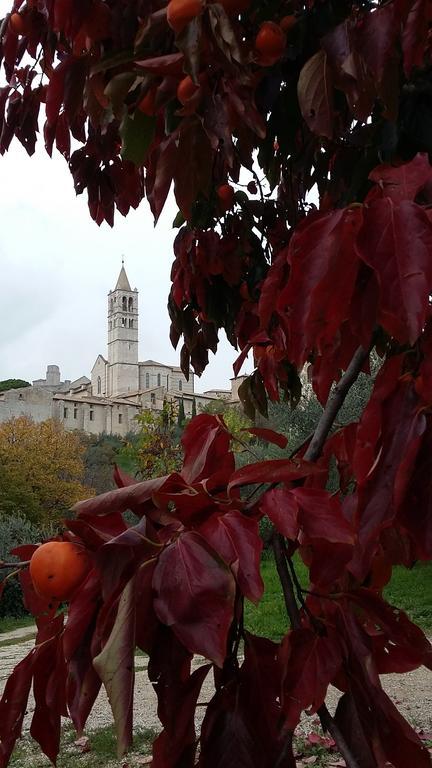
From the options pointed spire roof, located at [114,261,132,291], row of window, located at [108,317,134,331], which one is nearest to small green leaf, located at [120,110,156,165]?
row of window, located at [108,317,134,331]

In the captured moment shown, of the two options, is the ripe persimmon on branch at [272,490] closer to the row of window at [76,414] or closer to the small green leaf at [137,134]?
the small green leaf at [137,134]

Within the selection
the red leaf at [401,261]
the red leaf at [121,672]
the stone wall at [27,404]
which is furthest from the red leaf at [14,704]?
the stone wall at [27,404]

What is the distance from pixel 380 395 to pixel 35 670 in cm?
55

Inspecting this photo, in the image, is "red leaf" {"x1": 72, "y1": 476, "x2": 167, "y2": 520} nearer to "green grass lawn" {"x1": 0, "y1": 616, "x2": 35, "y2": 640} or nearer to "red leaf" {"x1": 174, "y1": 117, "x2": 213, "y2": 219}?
"red leaf" {"x1": 174, "y1": 117, "x2": 213, "y2": 219}

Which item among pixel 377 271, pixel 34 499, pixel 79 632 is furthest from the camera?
pixel 34 499

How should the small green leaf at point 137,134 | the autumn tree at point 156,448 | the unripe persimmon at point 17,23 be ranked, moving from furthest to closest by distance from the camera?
the autumn tree at point 156,448 < the unripe persimmon at point 17,23 < the small green leaf at point 137,134

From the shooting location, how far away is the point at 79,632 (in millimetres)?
782

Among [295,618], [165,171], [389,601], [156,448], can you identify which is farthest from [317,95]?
[156,448]

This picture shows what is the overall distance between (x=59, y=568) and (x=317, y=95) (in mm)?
791

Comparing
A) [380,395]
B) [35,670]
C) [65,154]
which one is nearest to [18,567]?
[35,670]

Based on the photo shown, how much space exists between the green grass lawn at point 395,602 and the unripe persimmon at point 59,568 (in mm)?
5697

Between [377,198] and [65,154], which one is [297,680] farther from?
[65,154]

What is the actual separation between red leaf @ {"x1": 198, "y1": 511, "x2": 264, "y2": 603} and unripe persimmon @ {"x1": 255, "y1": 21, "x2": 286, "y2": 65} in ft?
2.71

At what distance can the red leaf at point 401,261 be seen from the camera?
647 mm
